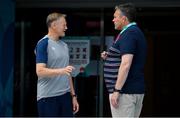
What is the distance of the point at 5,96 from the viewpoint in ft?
28.5

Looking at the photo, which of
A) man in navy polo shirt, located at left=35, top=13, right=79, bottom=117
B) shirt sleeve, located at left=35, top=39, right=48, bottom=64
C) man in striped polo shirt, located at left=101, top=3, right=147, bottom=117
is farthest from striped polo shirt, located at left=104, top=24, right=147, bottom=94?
shirt sleeve, located at left=35, top=39, right=48, bottom=64

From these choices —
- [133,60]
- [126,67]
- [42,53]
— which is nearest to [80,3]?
[42,53]

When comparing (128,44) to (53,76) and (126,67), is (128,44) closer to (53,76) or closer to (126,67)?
(126,67)

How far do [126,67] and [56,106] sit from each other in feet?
3.01

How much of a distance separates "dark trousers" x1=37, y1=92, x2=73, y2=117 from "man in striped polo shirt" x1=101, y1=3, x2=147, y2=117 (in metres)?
0.56

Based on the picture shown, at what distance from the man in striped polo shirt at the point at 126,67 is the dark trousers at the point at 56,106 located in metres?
0.56

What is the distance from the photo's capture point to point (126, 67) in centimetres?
460

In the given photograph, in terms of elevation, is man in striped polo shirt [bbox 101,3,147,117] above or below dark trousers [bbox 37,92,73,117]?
above

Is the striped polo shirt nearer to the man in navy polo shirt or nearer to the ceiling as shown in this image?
the man in navy polo shirt

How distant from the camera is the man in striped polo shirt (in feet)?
15.2

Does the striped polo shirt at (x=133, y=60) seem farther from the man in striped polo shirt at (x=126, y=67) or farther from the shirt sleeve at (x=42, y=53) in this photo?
the shirt sleeve at (x=42, y=53)

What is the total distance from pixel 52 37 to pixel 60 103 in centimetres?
69

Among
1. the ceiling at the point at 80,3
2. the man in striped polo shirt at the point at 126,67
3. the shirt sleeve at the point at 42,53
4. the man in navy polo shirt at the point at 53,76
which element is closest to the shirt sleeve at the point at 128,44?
the man in striped polo shirt at the point at 126,67

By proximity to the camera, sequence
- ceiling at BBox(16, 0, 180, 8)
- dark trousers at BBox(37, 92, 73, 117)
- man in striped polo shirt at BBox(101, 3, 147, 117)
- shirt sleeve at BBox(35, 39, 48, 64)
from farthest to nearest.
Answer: ceiling at BBox(16, 0, 180, 8) < dark trousers at BBox(37, 92, 73, 117) < shirt sleeve at BBox(35, 39, 48, 64) < man in striped polo shirt at BBox(101, 3, 147, 117)
